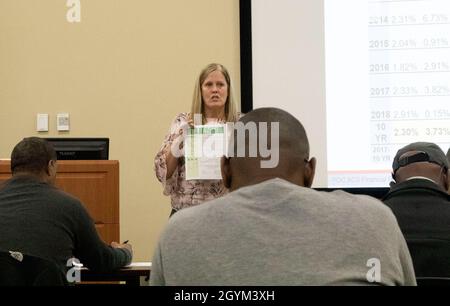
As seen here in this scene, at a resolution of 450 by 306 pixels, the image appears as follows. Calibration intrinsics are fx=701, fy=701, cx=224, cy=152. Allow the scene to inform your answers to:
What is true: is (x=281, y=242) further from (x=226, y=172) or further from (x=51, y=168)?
(x=51, y=168)

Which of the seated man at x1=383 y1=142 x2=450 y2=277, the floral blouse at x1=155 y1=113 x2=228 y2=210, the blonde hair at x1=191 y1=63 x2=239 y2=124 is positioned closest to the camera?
the seated man at x1=383 y1=142 x2=450 y2=277

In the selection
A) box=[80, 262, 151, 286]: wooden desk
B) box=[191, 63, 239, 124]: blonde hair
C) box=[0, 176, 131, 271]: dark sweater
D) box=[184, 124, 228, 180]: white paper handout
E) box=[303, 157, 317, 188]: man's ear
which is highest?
box=[191, 63, 239, 124]: blonde hair

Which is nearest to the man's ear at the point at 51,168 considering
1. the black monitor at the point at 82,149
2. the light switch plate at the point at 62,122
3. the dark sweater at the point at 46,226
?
the dark sweater at the point at 46,226

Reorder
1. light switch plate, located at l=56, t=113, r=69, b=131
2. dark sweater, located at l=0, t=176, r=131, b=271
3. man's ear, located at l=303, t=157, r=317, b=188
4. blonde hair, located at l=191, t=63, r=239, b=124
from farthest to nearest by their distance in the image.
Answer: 1. light switch plate, located at l=56, t=113, r=69, b=131
2. blonde hair, located at l=191, t=63, r=239, b=124
3. dark sweater, located at l=0, t=176, r=131, b=271
4. man's ear, located at l=303, t=157, r=317, b=188

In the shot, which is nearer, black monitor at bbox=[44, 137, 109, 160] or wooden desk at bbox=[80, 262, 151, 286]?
wooden desk at bbox=[80, 262, 151, 286]

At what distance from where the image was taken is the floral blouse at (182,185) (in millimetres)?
3900

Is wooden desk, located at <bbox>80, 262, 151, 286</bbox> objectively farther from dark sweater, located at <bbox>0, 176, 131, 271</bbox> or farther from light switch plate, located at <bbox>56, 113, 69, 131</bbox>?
light switch plate, located at <bbox>56, 113, 69, 131</bbox>

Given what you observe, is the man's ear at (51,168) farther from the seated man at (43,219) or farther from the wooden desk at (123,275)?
the wooden desk at (123,275)

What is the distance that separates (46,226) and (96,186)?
2.28 feet

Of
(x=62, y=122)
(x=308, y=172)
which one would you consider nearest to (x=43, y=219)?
(x=308, y=172)

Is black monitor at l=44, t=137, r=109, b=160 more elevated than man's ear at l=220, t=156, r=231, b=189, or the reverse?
black monitor at l=44, t=137, r=109, b=160

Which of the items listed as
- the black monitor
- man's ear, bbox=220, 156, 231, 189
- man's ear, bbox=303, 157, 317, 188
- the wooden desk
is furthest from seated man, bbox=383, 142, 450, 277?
the black monitor

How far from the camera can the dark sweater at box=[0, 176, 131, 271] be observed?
9.44ft

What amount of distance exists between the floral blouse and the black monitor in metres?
0.32
